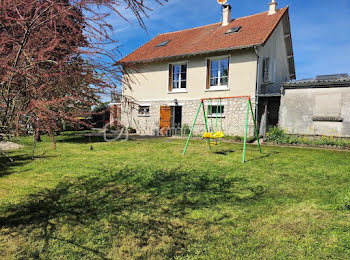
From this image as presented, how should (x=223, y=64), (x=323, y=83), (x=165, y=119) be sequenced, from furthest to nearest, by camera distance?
(x=165, y=119) → (x=223, y=64) → (x=323, y=83)

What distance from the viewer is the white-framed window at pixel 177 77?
52.2 ft

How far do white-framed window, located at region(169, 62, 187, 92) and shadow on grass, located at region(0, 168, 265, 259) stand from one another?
37.0ft

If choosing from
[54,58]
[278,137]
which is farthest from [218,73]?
[54,58]

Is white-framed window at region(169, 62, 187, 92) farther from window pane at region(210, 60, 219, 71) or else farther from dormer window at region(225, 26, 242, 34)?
dormer window at region(225, 26, 242, 34)

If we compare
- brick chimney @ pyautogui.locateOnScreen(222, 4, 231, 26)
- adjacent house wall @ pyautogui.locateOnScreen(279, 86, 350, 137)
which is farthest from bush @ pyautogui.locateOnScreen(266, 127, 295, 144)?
brick chimney @ pyautogui.locateOnScreen(222, 4, 231, 26)

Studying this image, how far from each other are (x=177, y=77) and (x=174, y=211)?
44.2 feet

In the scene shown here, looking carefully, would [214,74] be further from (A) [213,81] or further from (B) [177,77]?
(B) [177,77]

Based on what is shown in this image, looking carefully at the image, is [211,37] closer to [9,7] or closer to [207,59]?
[207,59]

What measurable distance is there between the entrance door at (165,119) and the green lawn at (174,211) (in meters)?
9.92

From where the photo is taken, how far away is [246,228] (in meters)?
3.06

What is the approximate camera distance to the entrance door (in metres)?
16.2

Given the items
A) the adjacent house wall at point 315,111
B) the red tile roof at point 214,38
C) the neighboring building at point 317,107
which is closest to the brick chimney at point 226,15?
the red tile roof at point 214,38

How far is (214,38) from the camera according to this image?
15266 mm

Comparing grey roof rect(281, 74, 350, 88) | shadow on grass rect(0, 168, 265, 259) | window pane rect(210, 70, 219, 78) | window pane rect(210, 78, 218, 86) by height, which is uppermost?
window pane rect(210, 70, 219, 78)
